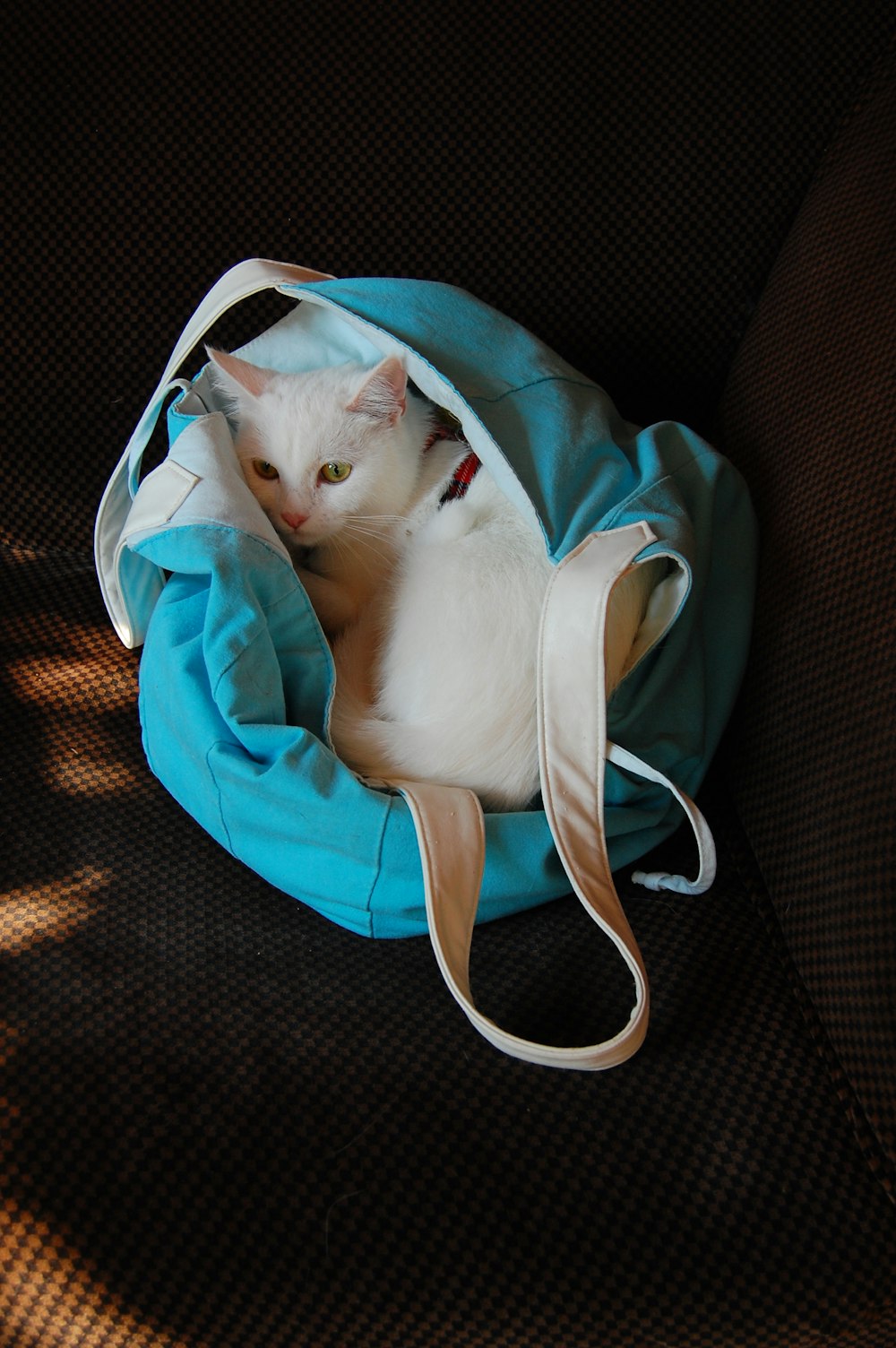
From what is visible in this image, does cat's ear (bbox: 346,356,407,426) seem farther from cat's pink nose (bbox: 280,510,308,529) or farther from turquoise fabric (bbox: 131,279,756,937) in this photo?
cat's pink nose (bbox: 280,510,308,529)

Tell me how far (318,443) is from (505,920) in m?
0.59

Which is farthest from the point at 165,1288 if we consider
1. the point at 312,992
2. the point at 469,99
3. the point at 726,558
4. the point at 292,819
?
the point at 469,99

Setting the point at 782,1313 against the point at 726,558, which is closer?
the point at 782,1313

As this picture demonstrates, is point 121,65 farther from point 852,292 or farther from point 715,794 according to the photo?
point 715,794

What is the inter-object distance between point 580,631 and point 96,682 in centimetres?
58

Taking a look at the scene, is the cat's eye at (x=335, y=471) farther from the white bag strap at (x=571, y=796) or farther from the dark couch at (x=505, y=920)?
the white bag strap at (x=571, y=796)

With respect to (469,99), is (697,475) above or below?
below

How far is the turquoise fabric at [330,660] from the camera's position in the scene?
0.86 meters

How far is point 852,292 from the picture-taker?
1.05 meters

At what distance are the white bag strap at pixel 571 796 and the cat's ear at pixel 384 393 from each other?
32 centimetres

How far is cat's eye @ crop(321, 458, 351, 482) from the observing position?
1.18 meters

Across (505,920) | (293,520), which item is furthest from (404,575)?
(505,920)

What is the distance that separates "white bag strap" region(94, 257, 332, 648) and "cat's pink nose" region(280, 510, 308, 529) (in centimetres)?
16

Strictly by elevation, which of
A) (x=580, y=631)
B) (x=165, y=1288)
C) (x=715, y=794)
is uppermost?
(x=580, y=631)
